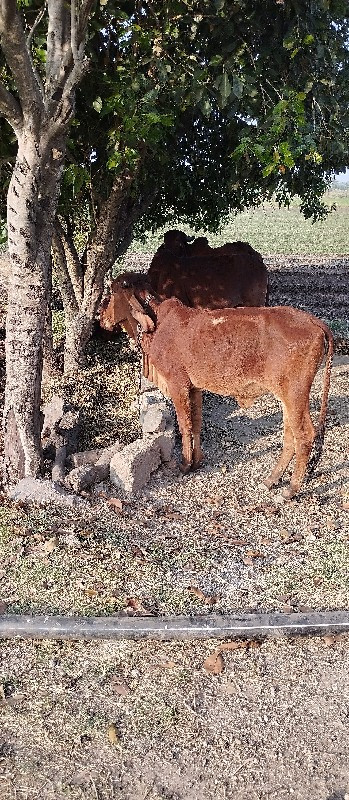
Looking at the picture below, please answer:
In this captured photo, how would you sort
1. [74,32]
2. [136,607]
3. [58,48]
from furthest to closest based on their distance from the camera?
[58,48] → [74,32] → [136,607]

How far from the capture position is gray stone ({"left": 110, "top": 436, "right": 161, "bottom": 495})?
596cm

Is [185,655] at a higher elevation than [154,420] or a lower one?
lower

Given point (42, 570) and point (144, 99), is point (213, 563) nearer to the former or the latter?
point (42, 570)

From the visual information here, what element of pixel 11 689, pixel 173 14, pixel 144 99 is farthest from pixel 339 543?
pixel 173 14

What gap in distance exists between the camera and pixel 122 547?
17.2 ft

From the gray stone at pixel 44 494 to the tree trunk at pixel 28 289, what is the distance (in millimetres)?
331

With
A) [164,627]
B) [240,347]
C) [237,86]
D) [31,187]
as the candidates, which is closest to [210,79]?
[237,86]

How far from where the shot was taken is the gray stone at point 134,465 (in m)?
5.96

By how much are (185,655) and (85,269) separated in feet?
20.7

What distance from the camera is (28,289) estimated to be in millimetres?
5879

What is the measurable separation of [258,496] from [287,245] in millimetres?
22962

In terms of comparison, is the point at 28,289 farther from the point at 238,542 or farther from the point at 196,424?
the point at 238,542

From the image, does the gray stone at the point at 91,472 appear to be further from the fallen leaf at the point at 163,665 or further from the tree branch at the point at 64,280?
the tree branch at the point at 64,280

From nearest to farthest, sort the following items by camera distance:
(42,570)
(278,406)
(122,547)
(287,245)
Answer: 1. (42,570)
2. (122,547)
3. (278,406)
4. (287,245)
